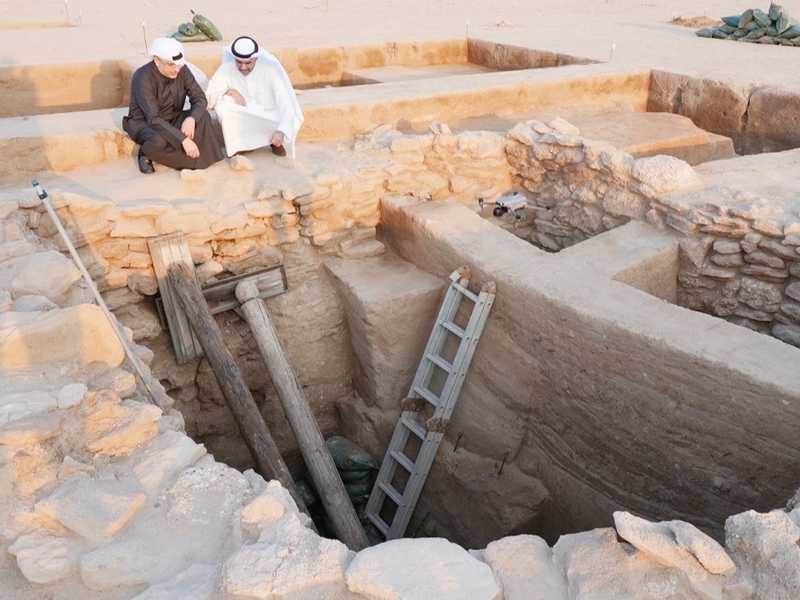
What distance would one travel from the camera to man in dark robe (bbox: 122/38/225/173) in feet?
16.1

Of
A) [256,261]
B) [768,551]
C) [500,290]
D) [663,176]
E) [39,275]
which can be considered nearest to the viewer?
[768,551]

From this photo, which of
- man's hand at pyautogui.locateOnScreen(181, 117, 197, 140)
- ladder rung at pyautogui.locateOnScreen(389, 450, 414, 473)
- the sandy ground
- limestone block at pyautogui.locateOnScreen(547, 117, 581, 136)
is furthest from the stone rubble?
the sandy ground

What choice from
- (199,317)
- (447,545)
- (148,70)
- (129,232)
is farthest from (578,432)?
(148,70)

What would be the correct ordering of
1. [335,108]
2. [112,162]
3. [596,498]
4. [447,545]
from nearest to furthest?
[447,545]
[596,498]
[112,162]
[335,108]

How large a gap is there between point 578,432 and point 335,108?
344 cm

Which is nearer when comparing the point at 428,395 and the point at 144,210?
the point at 144,210

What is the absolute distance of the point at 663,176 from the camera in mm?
4820

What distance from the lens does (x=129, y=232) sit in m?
4.47

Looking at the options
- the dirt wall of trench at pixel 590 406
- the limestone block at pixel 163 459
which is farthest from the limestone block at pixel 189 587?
the dirt wall of trench at pixel 590 406

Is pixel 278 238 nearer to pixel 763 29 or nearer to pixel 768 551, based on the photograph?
pixel 768 551

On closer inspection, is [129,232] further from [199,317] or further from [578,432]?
[578,432]

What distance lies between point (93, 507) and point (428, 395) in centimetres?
272

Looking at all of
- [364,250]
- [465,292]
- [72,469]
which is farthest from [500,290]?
[72,469]

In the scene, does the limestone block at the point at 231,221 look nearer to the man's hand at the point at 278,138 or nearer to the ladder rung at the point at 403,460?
the man's hand at the point at 278,138
